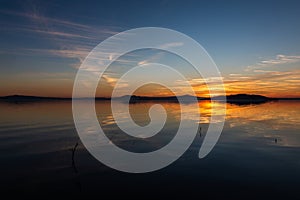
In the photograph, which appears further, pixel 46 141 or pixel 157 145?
pixel 46 141

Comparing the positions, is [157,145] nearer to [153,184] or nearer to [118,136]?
[118,136]

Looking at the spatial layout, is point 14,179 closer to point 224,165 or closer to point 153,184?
point 153,184

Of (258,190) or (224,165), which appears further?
(224,165)

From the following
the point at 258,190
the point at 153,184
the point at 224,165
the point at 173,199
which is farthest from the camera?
the point at 224,165

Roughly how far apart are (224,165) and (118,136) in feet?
56.3

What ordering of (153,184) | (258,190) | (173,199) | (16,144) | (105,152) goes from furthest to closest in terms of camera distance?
(16,144) → (105,152) → (153,184) → (258,190) → (173,199)

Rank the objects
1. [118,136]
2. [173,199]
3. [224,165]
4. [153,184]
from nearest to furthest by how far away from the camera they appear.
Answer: [173,199], [153,184], [224,165], [118,136]

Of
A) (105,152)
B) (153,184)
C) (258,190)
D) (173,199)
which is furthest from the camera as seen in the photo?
(105,152)

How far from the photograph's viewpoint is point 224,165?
20234mm

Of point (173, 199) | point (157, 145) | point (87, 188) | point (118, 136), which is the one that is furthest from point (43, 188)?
point (118, 136)

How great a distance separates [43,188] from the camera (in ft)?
49.9

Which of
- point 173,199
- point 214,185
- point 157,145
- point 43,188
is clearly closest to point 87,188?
point 43,188

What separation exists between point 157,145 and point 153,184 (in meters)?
12.0

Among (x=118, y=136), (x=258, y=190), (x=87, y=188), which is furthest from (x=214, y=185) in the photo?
(x=118, y=136)
